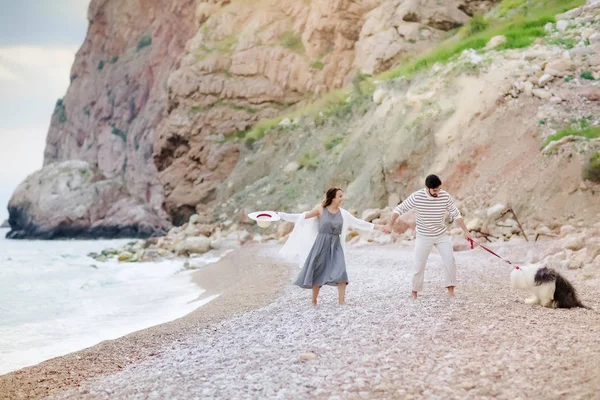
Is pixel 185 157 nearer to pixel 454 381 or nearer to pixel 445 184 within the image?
pixel 445 184

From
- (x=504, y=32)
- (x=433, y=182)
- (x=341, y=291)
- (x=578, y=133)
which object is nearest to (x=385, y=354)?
(x=341, y=291)

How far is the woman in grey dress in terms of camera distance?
8055 millimetres

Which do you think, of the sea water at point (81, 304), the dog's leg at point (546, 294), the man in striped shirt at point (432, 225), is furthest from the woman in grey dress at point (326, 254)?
the sea water at point (81, 304)

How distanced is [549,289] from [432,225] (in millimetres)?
1595

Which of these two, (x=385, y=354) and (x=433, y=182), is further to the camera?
(x=433, y=182)

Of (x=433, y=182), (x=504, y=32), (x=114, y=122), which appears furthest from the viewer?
(x=114, y=122)

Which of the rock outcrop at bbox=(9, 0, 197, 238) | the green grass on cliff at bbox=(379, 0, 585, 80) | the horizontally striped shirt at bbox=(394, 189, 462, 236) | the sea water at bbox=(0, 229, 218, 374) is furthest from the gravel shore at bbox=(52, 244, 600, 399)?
the rock outcrop at bbox=(9, 0, 197, 238)

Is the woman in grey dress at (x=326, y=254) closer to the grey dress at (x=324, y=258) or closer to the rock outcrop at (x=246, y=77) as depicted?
the grey dress at (x=324, y=258)

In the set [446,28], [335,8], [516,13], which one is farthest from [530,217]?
[335,8]

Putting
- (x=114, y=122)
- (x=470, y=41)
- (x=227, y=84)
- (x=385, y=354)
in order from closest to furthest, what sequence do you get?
(x=385, y=354), (x=470, y=41), (x=227, y=84), (x=114, y=122)

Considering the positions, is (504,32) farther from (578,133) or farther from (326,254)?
(326,254)

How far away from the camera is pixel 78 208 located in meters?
57.5

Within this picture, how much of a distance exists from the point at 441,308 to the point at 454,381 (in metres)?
2.71

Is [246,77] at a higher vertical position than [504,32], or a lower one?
higher
